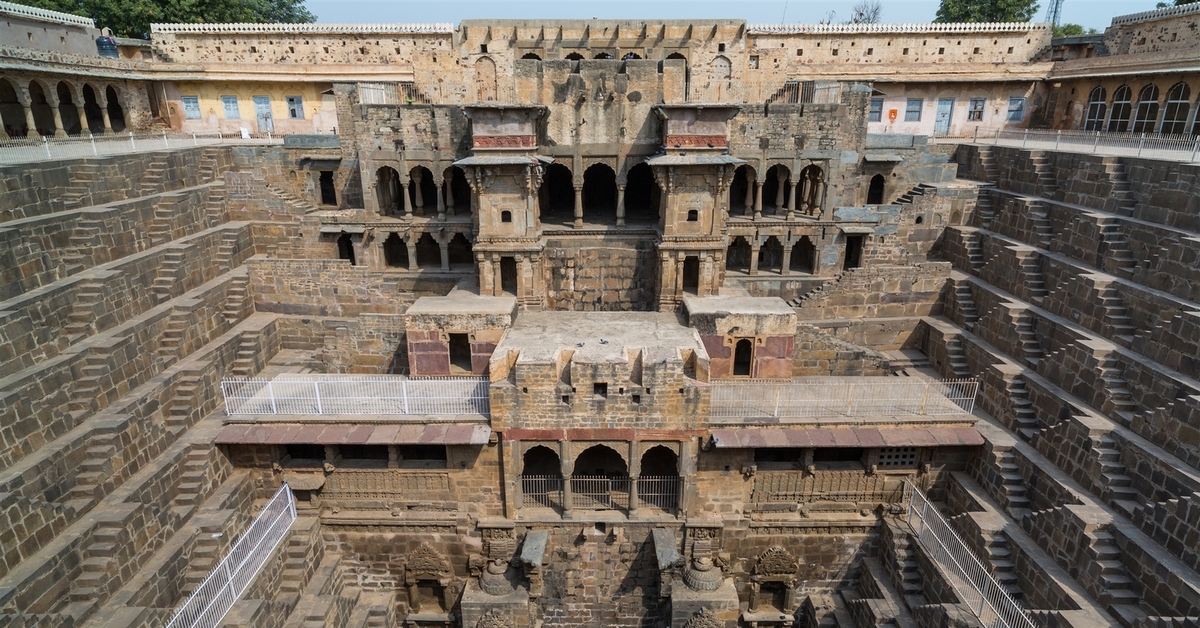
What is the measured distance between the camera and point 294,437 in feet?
56.1

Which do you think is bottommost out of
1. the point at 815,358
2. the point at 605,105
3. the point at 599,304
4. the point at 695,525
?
the point at 695,525

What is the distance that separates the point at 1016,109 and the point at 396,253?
36.9m

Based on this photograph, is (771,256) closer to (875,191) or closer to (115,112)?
(875,191)

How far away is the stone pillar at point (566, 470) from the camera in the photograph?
1734cm

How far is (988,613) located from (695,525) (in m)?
7.35

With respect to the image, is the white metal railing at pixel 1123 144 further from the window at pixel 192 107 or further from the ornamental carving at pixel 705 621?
the window at pixel 192 107

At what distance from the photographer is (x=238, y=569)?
14648 millimetres

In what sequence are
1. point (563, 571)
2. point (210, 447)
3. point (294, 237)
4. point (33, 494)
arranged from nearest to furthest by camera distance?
point (33, 494), point (210, 447), point (563, 571), point (294, 237)

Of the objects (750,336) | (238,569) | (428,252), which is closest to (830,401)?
(750,336)

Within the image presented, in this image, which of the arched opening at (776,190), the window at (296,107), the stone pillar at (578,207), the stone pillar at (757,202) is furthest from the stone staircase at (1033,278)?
the window at (296,107)

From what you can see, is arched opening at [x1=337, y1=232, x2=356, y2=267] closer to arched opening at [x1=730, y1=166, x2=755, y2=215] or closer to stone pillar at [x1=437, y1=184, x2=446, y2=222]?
stone pillar at [x1=437, y1=184, x2=446, y2=222]

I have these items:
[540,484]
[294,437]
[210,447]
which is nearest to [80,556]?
[210,447]

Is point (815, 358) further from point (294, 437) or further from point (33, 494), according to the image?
point (33, 494)

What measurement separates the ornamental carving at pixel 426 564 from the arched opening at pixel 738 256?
16358 millimetres
